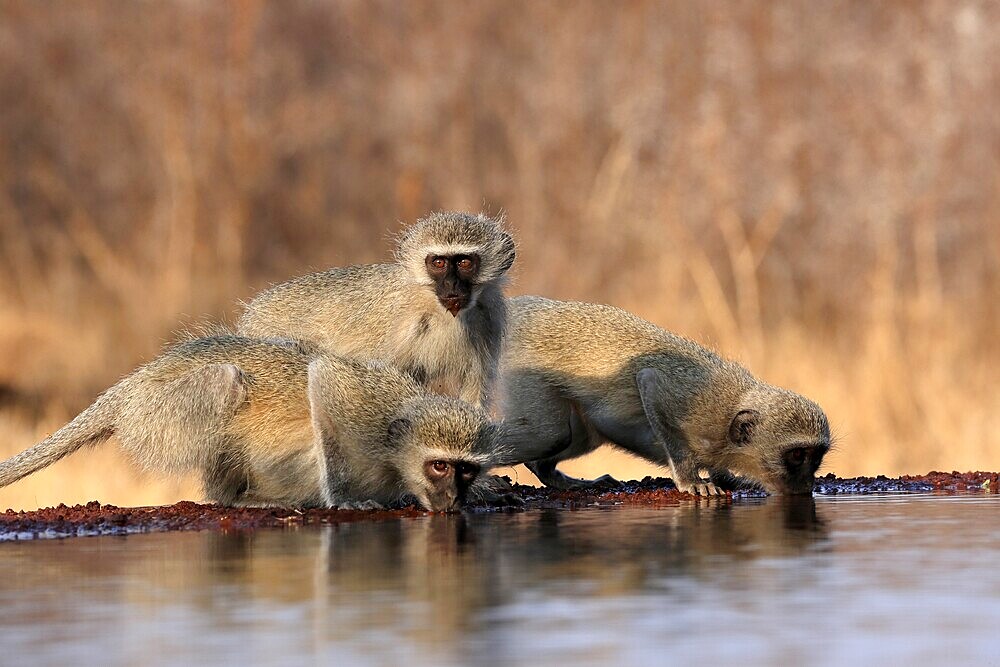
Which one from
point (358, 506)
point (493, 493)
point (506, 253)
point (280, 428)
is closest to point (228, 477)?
point (280, 428)

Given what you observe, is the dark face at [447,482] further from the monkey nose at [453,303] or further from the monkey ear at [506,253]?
the monkey ear at [506,253]

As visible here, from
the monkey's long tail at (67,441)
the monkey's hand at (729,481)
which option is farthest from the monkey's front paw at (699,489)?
the monkey's long tail at (67,441)

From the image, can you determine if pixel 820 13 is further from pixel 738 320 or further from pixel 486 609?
pixel 486 609

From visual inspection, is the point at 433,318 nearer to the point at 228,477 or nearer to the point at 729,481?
the point at 228,477

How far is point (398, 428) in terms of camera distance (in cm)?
686

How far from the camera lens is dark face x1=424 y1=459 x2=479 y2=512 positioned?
6629 millimetres

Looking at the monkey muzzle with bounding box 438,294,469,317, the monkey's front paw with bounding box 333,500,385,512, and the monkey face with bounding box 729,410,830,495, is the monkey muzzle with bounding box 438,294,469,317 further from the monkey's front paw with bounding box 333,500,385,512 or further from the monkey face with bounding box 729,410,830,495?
the monkey face with bounding box 729,410,830,495

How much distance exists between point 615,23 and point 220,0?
425 cm

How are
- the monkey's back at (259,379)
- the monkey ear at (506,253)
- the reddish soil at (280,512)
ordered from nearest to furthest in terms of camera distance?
the reddish soil at (280,512)
the monkey's back at (259,379)
the monkey ear at (506,253)

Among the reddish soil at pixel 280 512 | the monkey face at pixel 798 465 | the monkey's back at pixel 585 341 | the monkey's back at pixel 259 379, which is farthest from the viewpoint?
the monkey's back at pixel 585 341

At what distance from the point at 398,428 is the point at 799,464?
7.04ft

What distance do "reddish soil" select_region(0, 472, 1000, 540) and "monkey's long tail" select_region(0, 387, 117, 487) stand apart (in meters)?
0.69

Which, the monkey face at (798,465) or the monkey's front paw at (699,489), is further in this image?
the monkey face at (798,465)

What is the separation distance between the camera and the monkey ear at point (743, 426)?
26.2 ft
